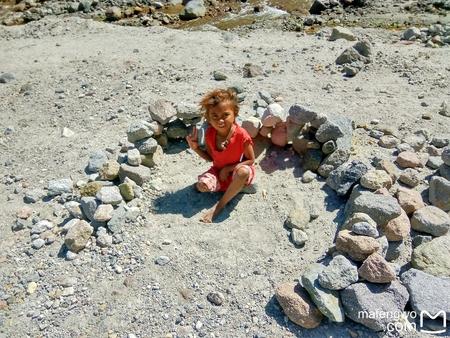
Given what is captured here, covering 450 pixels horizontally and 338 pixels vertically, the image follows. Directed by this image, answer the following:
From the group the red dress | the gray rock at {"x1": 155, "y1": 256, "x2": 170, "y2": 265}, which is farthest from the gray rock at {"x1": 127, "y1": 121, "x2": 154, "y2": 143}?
the gray rock at {"x1": 155, "y1": 256, "x2": 170, "y2": 265}

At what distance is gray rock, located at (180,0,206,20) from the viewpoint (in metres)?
10.1

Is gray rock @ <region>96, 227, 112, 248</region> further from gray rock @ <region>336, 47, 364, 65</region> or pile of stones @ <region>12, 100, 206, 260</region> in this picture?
gray rock @ <region>336, 47, 364, 65</region>

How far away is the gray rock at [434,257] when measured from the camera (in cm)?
Result: 334

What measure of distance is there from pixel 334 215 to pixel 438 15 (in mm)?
6988

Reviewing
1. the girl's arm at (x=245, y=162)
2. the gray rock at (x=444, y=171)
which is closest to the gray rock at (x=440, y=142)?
the gray rock at (x=444, y=171)

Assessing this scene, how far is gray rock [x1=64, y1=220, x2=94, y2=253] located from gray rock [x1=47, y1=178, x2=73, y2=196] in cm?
72

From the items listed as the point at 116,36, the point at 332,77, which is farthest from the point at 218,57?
the point at 116,36

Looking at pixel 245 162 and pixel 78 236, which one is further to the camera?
pixel 245 162

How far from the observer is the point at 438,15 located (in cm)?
920

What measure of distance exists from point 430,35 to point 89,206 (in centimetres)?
646

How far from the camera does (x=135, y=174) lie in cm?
440

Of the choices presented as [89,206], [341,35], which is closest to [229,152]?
[89,206]

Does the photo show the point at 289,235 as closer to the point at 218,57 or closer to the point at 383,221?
the point at 383,221

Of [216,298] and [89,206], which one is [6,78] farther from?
[216,298]
